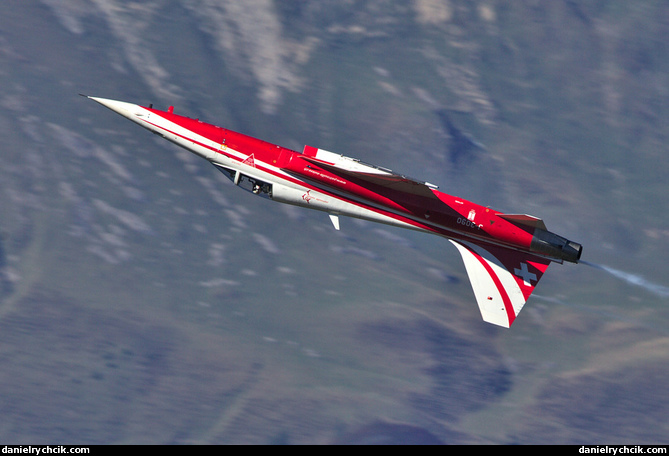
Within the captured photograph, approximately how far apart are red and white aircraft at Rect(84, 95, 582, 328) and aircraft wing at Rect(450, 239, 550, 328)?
52 cm

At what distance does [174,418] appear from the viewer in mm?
138125

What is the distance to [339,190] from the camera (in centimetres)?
3431

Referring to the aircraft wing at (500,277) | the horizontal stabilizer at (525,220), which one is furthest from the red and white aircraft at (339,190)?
the aircraft wing at (500,277)

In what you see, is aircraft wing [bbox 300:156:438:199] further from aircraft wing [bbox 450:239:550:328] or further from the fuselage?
aircraft wing [bbox 450:239:550:328]

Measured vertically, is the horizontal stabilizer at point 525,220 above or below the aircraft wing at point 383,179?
below

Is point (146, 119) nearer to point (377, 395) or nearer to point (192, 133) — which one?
point (192, 133)

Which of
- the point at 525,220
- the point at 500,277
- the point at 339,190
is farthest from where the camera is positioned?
the point at 500,277

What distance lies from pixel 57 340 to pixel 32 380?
1044 cm

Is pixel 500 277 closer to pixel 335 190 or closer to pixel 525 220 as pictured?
pixel 525 220

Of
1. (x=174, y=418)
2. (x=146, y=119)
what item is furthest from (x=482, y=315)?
(x=174, y=418)

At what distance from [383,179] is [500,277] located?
374 inches

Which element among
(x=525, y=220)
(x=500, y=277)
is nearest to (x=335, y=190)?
(x=525, y=220)

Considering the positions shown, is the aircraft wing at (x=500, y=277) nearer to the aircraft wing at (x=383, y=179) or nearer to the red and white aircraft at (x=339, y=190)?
the red and white aircraft at (x=339, y=190)

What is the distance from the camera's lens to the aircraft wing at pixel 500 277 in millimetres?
35406
